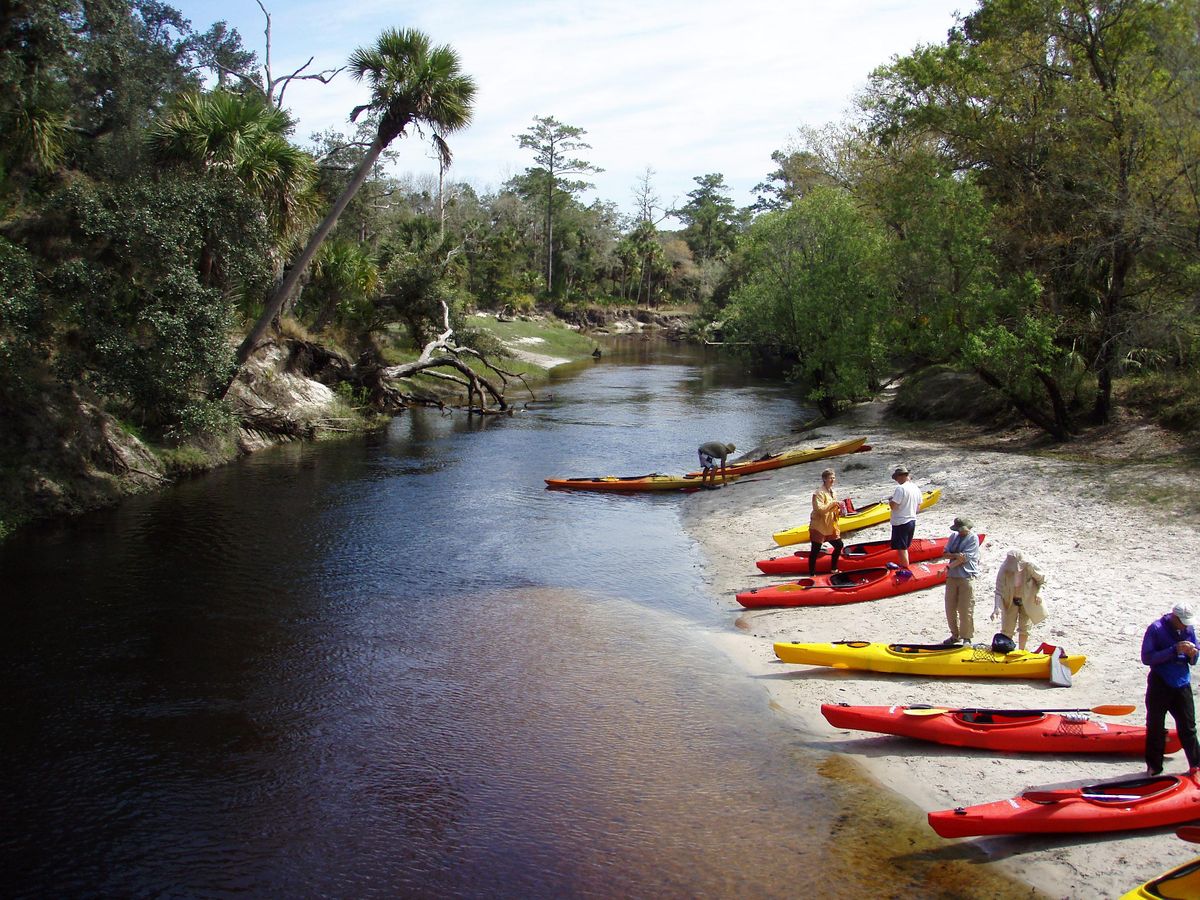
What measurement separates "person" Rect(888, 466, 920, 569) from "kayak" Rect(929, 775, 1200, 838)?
669cm

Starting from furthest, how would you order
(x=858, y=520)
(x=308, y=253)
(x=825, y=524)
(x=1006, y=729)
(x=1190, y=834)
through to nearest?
(x=308, y=253), (x=858, y=520), (x=825, y=524), (x=1006, y=729), (x=1190, y=834)

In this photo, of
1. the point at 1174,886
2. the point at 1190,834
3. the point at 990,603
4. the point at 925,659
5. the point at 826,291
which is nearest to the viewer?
the point at 1174,886

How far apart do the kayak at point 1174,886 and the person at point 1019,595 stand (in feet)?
15.2

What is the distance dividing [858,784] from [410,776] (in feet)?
16.1

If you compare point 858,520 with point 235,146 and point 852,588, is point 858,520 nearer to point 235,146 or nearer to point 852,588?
point 852,588

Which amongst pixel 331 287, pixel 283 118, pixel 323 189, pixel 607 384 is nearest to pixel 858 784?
pixel 283 118

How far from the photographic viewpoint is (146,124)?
28.7 meters

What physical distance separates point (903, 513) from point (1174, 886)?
8203 millimetres

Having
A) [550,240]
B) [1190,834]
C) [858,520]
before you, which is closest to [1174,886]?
[1190,834]

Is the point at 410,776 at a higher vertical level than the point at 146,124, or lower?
lower

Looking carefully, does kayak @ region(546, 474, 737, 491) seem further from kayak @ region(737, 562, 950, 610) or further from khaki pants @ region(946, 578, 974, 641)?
khaki pants @ region(946, 578, 974, 641)

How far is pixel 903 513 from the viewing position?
574 inches

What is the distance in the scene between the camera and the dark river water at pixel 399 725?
827 centimetres

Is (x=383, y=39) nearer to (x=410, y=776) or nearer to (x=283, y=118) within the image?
(x=283, y=118)
